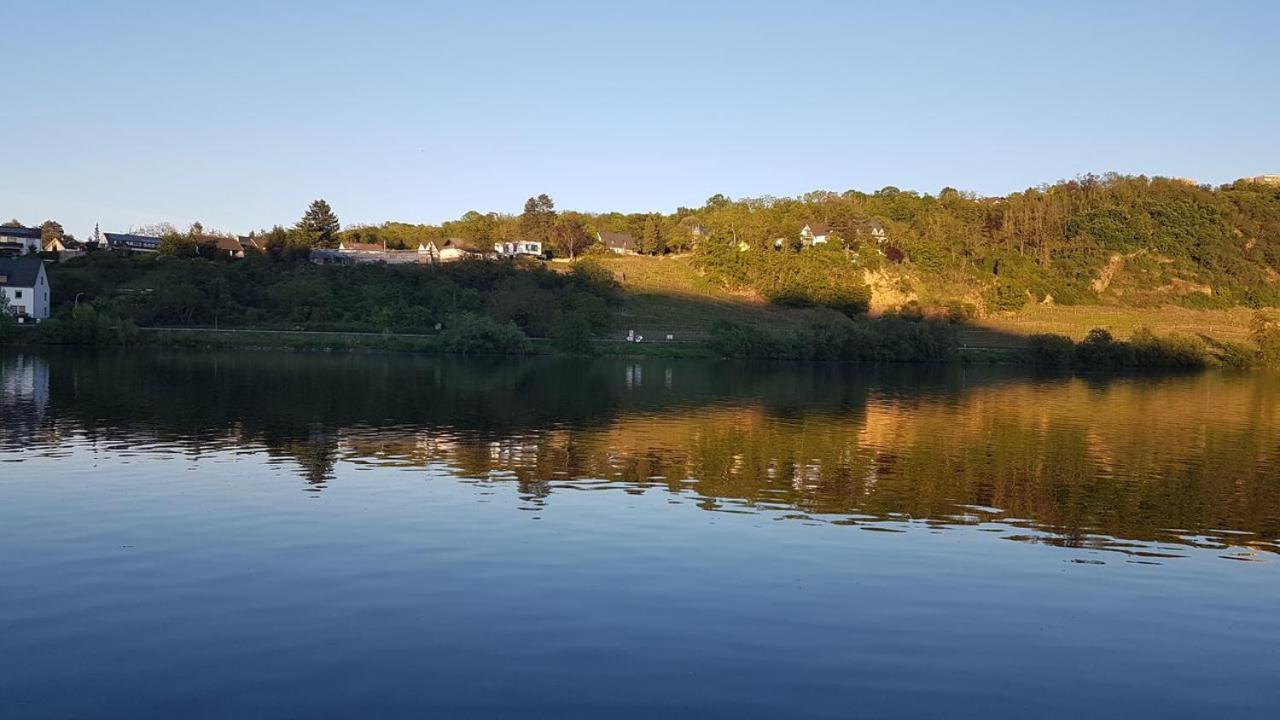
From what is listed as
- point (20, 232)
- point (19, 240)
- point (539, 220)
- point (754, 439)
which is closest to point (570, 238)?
point (539, 220)

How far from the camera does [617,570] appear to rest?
18594 mm

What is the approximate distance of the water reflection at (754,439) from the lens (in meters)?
26.4

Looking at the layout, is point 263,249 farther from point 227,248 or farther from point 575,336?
point 575,336

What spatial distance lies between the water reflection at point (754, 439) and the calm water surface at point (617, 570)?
263 mm

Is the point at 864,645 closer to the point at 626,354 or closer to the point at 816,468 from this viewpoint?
the point at 816,468

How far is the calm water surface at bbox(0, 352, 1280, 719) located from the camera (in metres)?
12.6

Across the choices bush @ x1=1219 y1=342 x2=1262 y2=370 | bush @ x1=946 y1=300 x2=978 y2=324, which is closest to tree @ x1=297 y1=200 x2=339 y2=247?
bush @ x1=946 y1=300 x2=978 y2=324

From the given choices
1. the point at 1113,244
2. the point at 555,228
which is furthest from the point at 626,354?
the point at 1113,244

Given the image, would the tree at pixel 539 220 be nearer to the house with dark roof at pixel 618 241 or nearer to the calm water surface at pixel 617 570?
the house with dark roof at pixel 618 241

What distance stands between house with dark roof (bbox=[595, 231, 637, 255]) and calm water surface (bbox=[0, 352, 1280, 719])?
149737 mm

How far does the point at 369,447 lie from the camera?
3412 centimetres

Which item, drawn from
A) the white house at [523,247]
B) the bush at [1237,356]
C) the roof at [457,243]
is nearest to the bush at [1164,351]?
the bush at [1237,356]

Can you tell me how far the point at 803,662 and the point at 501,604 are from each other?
5.10 metres

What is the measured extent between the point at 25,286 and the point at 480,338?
51.7 meters
